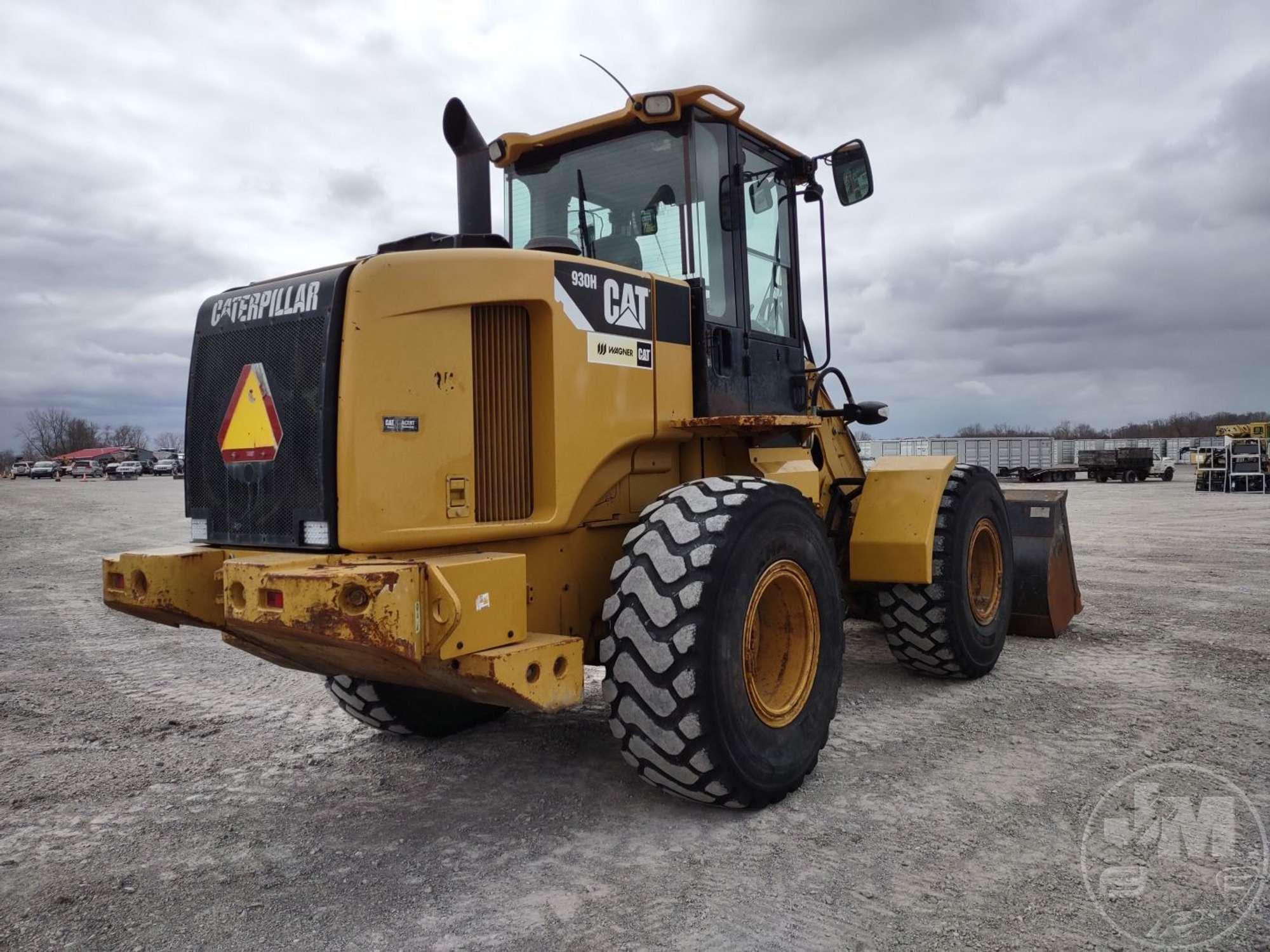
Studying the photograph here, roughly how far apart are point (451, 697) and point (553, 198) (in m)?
2.71

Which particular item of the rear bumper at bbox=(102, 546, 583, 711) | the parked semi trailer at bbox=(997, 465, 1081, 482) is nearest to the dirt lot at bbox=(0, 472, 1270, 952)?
the rear bumper at bbox=(102, 546, 583, 711)

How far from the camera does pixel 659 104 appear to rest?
4445 mm

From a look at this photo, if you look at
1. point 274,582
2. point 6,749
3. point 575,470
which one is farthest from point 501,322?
point 6,749

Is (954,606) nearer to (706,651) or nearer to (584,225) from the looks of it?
(706,651)

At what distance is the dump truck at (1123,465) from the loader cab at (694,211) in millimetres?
40602

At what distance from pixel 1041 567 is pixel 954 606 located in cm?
215

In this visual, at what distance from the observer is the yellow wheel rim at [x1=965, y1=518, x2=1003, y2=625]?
6.26 metres

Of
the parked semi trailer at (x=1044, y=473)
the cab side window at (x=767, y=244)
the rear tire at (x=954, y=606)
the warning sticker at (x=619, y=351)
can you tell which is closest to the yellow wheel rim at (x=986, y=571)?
the rear tire at (x=954, y=606)

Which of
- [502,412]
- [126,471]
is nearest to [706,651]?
[502,412]

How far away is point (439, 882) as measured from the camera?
3.22m

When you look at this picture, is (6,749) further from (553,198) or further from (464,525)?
(553,198)

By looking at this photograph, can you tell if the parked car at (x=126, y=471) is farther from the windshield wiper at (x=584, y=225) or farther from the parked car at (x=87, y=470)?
the windshield wiper at (x=584, y=225)

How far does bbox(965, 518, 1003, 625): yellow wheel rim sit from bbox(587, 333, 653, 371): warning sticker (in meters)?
3.07

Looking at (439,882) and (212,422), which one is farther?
(212,422)
